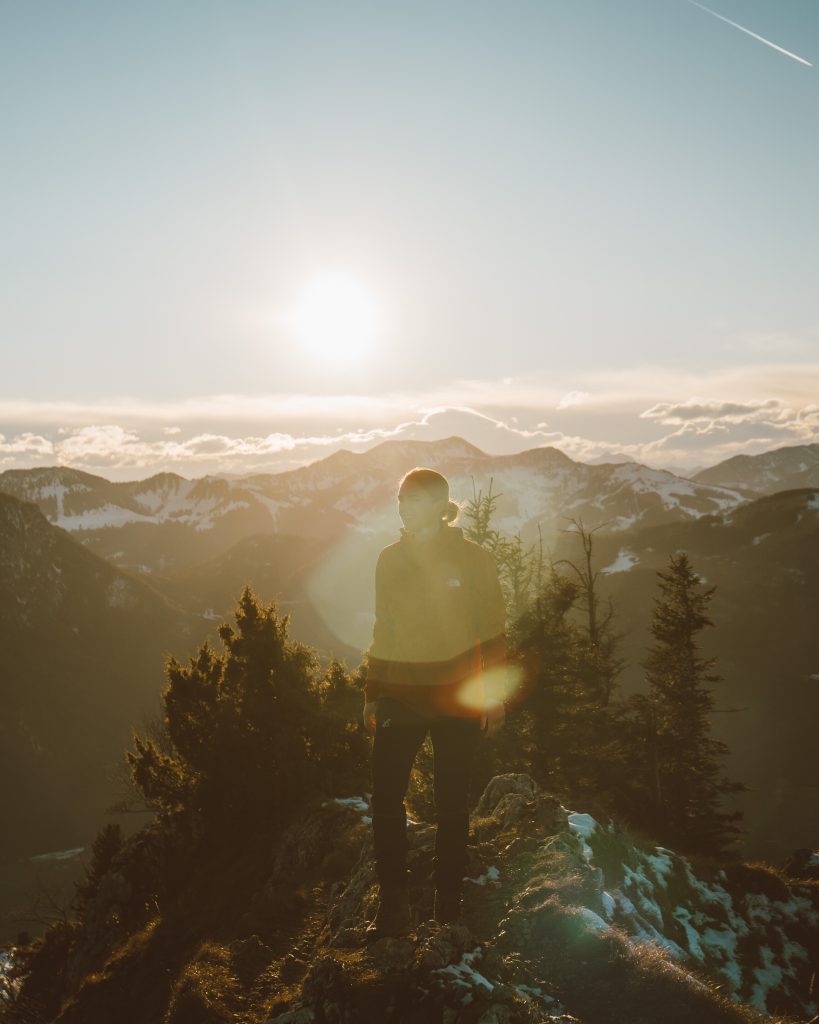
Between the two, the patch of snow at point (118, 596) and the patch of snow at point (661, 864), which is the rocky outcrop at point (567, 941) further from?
the patch of snow at point (118, 596)

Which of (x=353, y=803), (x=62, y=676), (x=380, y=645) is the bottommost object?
(x=62, y=676)

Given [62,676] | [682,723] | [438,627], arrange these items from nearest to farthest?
1. [438,627]
2. [682,723]
3. [62,676]

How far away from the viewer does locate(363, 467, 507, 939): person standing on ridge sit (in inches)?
203

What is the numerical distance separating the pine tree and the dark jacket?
22.9 meters

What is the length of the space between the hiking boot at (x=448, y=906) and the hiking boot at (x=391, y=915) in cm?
33

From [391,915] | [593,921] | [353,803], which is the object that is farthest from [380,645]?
[353,803]

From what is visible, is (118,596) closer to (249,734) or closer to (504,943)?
(249,734)

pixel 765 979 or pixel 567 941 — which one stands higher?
pixel 567 941

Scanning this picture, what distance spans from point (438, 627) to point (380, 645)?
615 mm

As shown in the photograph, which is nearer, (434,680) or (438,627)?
(434,680)

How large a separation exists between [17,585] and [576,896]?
204 metres

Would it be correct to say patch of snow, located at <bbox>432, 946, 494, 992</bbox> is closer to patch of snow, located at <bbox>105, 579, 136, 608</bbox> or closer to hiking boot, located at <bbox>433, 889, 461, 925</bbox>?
hiking boot, located at <bbox>433, 889, 461, 925</bbox>

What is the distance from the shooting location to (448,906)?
528 centimetres

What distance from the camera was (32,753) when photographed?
136 m
